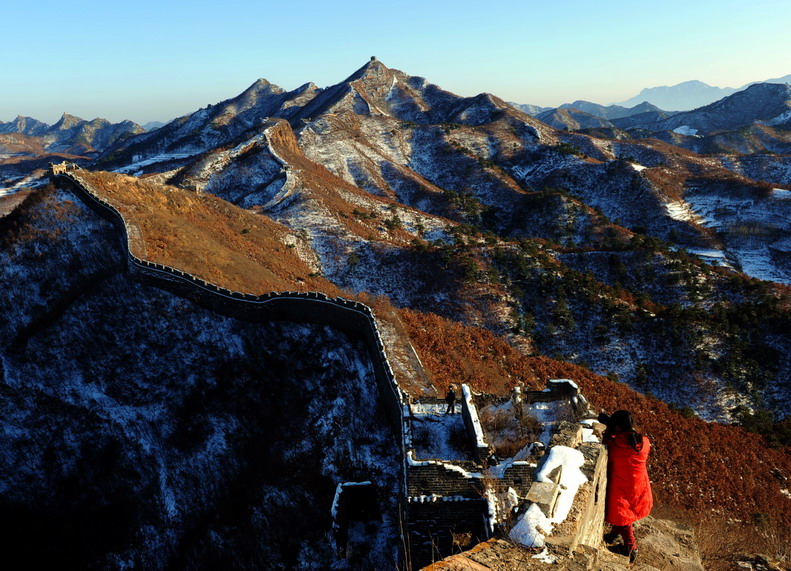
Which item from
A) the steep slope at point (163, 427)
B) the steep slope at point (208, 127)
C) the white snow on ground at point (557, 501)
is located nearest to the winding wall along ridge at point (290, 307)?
the steep slope at point (163, 427)

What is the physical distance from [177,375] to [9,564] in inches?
503

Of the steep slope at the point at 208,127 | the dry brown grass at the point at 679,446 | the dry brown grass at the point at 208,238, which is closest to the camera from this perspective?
the dry brown grass at the point at 679,446

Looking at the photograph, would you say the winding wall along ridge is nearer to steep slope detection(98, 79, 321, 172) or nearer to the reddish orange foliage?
the reddish orange foliage

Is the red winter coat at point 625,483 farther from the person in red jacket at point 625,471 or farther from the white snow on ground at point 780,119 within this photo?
the white snow on ground at point 780,119

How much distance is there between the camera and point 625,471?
8.91 meters

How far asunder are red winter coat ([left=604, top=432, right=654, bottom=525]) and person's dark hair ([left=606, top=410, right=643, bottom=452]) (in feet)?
0.46

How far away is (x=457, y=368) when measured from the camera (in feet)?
82.3

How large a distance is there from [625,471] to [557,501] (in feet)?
5.68

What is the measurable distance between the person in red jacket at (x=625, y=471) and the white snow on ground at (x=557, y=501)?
77 cm

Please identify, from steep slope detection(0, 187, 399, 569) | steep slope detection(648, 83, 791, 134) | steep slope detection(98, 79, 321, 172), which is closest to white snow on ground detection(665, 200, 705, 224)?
steep slope detection(0, 187, 399, 569)

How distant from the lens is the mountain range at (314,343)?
69.8 ft

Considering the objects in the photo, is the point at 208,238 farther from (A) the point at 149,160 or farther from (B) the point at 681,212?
(A) the point at 149,160

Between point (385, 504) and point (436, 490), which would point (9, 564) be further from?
point (436, 490)

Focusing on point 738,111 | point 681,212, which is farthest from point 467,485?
point 738,111
